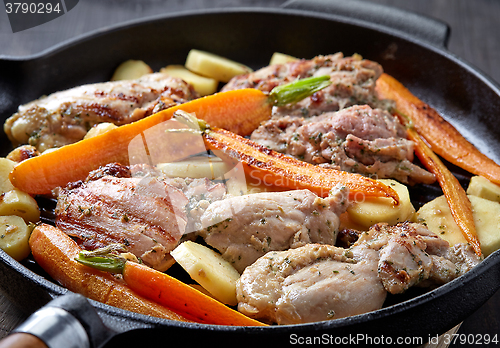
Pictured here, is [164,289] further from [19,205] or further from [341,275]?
[19,205]

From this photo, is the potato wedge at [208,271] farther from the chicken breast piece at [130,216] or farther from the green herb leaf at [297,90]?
the green herb leaf at [297,90]

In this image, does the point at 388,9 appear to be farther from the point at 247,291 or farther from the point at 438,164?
the point at 247,291

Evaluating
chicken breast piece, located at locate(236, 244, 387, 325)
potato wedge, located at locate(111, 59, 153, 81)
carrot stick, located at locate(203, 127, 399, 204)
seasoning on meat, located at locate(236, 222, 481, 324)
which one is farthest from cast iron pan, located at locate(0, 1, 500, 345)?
chicken breast piece, located at locate(236, 244, 387, 325)

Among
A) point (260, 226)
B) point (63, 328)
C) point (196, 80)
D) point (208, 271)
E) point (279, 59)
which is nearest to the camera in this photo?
point (63, 328)

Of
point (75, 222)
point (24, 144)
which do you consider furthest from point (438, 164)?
point (24, 144)

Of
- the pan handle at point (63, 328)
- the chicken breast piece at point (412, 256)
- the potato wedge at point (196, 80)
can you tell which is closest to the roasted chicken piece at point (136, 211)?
the pan handle at point (63, 328)

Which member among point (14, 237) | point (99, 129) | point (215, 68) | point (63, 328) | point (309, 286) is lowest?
point (14, 237)

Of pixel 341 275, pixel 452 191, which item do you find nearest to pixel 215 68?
pixel 452 191
